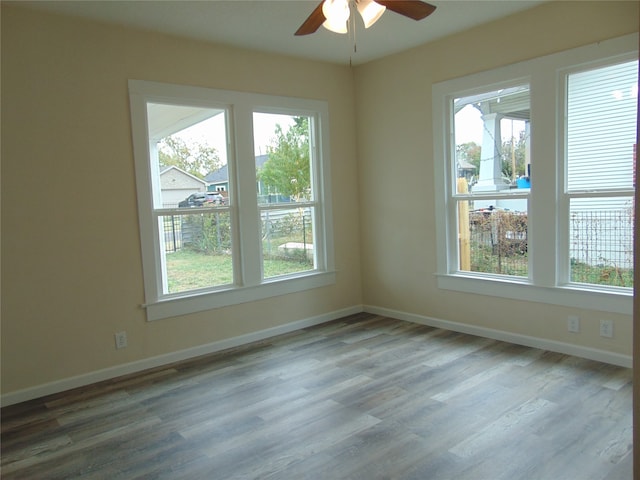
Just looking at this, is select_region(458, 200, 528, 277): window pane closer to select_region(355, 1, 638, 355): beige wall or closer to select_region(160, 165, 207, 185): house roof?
select_region(355, 1, 638, 355): beige wall

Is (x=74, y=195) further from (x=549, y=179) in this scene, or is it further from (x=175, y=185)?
(x=549, y=179)

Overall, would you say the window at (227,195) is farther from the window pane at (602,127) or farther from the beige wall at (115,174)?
the window pane at (602,127)

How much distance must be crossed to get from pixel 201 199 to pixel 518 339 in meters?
2.98

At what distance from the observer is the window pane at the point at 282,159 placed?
448 cm

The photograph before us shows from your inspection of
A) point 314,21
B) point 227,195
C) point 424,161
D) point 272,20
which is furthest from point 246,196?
point 314,21

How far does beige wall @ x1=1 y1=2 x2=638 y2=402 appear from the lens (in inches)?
127

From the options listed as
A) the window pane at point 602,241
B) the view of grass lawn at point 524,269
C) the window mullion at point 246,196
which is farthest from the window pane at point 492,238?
the window mullion at point 246,196

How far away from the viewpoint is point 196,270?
4.12 m

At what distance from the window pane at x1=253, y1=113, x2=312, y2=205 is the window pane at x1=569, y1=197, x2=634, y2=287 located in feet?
8.09

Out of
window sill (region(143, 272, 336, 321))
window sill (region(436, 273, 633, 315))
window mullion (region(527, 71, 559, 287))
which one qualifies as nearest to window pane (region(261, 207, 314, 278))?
window sill (region(143, 272, 336, 321))

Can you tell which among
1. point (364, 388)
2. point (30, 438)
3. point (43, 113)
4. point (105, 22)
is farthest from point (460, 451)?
point (105, 22)

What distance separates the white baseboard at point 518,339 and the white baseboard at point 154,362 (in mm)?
692

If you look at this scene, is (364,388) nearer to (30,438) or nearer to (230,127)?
(30,438)

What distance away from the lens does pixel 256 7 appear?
11.0 feet
